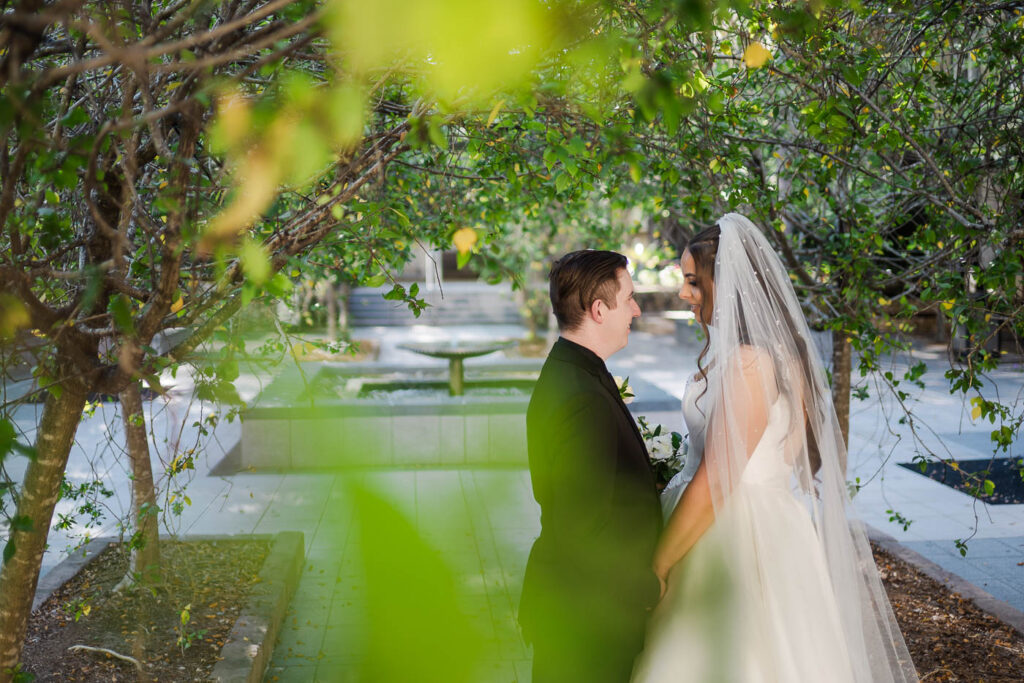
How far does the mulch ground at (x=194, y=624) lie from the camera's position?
3830mm

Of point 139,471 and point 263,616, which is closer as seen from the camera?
point 263,616

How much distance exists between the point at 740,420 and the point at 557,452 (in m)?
0.66

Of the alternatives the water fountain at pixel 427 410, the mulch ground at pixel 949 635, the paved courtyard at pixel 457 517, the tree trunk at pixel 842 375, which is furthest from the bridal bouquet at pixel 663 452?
the tree trunk at pixel 842 375

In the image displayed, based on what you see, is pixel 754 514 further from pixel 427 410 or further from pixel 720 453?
pixel 427 410

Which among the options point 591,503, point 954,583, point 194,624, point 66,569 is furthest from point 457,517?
point 954,583

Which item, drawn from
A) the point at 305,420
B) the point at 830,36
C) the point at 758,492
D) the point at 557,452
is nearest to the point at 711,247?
the point at 758,492

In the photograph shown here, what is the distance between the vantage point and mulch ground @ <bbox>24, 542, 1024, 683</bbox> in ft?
12.6

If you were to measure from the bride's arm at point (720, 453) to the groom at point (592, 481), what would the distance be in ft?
0.28

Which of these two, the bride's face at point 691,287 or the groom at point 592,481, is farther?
the bride's face at point 691,287

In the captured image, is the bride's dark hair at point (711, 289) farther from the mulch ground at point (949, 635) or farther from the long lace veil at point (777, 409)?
the mulch ground at point (949, 635)

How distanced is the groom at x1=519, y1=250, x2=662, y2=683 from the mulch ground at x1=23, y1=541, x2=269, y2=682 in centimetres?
205

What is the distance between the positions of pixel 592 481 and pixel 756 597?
83 centimetres

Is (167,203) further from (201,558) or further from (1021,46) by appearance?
(201,558)

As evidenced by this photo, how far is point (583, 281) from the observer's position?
247 centimetres
